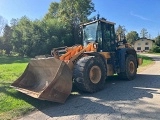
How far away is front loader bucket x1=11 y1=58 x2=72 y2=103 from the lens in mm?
6102

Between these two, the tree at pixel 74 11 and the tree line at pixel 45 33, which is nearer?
the tree line at pixel 45 33

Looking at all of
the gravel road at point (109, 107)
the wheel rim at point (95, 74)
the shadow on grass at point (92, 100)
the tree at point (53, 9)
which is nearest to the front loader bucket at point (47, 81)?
the shadow on grass at point (92, 100)

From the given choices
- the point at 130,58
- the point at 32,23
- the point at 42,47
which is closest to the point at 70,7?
the point at 32,23

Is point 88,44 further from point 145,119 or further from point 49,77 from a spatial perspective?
point 145,119

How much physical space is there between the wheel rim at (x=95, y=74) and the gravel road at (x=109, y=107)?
490 mm

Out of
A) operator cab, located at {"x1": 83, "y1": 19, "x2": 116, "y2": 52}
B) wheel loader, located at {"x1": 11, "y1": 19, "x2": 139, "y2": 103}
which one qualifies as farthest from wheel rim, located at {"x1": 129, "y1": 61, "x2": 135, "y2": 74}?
operator cab, located at {"x1": 83, "y1": 19, "x2": 116, "y2": 52}

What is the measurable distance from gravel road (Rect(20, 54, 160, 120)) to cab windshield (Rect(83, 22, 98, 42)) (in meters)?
2.54

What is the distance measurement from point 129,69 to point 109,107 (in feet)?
15.2

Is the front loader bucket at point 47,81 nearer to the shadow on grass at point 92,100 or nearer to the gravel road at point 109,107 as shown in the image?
the shadow on grass at point 92,100

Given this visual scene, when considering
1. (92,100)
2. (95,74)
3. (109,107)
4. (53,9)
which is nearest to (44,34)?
(53,9)

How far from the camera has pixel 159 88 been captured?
26.2ft

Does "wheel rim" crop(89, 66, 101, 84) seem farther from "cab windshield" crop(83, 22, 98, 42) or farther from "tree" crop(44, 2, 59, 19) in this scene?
"tree" crop(44, 2, 59, 19)

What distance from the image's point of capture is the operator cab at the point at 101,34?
9.00 m

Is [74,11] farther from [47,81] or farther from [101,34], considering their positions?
[47,81]
